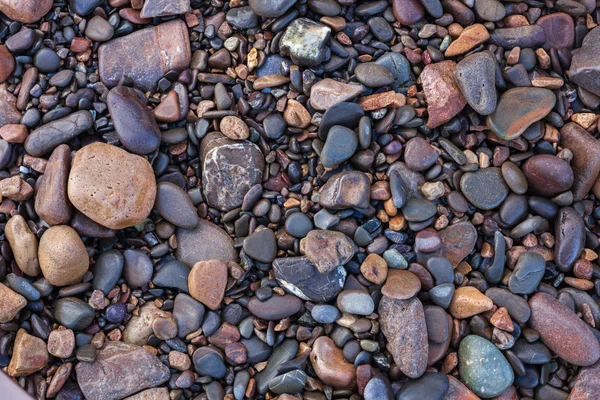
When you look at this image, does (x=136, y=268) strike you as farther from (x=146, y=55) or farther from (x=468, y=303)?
(x=468, y=303)

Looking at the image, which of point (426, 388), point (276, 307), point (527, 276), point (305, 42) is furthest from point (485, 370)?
point (305, 42)

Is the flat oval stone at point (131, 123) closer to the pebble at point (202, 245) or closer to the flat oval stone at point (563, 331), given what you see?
the pebble at point (202, 245)

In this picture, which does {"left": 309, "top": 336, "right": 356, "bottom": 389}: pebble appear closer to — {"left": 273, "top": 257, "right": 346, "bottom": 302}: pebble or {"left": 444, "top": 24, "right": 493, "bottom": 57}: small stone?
{"left": 273, "top": 257, "right": 346, "bottom": 302}: pebble

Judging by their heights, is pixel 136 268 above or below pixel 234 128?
below

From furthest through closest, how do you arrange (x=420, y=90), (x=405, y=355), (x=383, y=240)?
(x=420, y=90), (x=383, y=240), (x=405, y=355)

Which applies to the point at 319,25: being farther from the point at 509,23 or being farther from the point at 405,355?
the point at 405,355

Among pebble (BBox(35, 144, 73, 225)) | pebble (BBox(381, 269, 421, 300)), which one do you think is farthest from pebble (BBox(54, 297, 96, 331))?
pebble (BBox(381, 269, 421, 300))

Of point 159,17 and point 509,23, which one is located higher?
point 159,17

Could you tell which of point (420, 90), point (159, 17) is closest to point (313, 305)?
point (420, 90)
